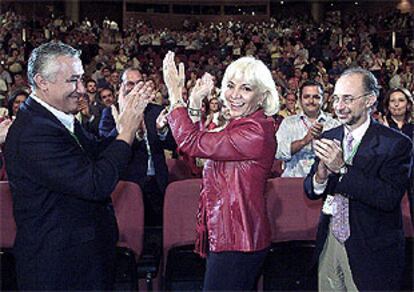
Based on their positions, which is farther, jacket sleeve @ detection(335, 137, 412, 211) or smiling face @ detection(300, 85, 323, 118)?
smiling face @ detection(300, 85, 323, 118)

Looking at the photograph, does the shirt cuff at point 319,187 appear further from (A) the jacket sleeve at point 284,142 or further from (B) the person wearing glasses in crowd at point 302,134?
(A) the jacket sleeve at point 284,142

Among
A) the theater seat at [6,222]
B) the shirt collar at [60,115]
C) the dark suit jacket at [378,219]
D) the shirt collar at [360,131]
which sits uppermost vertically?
the shirt collar at [60,115]

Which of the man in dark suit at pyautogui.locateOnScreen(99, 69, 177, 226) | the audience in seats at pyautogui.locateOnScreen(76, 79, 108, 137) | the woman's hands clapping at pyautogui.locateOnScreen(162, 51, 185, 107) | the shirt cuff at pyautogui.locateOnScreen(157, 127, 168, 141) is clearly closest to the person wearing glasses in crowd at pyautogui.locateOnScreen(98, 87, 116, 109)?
the audience in seats at pyautogui.locateOnScreen(76, 79, 108, 137)

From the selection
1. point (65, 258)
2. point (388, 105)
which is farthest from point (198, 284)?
point (388, 105)

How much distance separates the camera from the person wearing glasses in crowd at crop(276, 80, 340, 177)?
380 cm

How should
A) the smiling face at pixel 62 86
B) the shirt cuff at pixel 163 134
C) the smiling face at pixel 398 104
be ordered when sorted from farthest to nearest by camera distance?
1. the smiling face at pixel 398 104
2. the shirt cuff at pixel 163 134
3. the smiling face at pixel 62 86

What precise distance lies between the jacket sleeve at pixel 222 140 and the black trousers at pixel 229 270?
328 mm

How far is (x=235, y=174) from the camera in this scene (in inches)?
80.4

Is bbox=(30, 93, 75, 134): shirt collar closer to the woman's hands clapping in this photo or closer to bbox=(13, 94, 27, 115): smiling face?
the woman's hands clapping

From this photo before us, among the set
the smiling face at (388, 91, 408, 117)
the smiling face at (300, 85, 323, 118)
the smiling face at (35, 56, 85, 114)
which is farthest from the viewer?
the smiling face at (388, 91, 408, 117)

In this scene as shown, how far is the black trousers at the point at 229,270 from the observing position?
2031 millimetres

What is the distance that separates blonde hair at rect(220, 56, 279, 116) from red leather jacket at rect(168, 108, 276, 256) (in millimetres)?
76

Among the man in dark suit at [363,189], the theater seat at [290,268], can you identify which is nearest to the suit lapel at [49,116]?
the man in dark suit at [363,189]

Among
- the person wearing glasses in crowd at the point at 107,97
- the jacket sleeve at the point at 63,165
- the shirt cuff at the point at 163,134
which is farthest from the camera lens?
the person wearing glasses in crowd at the point at 107,97
